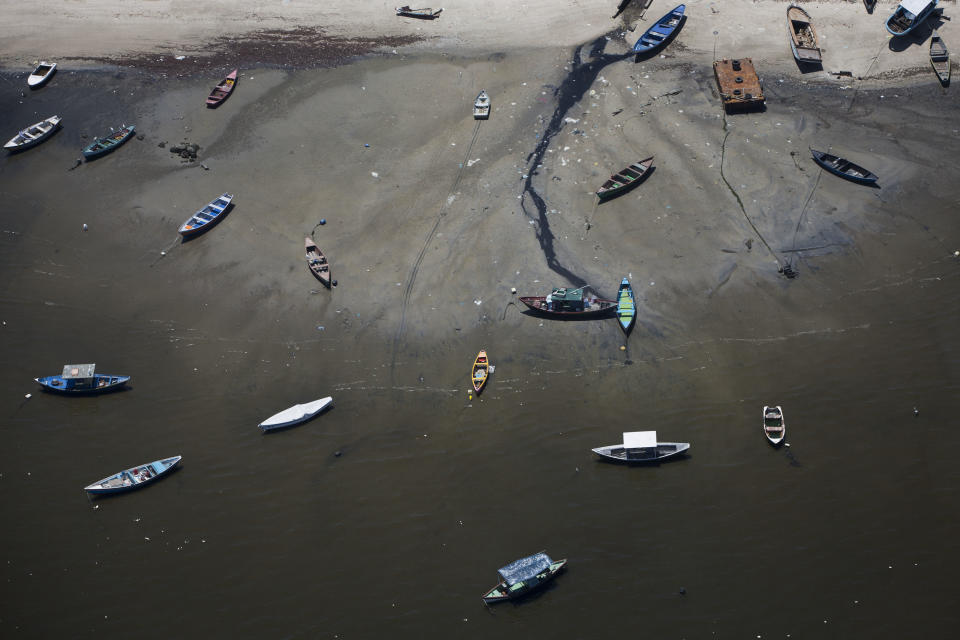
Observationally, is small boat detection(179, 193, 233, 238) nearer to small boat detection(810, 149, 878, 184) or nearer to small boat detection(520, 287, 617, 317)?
small boat detection(520, 287, 617, 317)

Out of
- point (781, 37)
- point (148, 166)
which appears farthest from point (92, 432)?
point (781, 37)

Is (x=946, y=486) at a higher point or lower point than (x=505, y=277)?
lower

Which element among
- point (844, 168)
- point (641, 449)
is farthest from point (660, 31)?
point (641, 449)

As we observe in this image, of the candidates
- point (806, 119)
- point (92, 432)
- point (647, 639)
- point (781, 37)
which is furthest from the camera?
point (781, 37)

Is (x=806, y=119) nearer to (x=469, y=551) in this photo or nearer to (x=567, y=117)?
(x=567, y=117)

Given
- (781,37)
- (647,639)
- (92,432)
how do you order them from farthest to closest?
(781,37), (92,432), (647,639)

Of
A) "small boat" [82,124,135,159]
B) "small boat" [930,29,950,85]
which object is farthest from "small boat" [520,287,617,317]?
"small boat" [82,124,135,159]

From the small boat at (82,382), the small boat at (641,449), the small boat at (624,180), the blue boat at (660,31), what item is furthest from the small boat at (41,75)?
the small boat at (641,449)

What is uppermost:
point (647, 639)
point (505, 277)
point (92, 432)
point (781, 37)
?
point (781, 37)

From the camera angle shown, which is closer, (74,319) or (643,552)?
(643,552)
